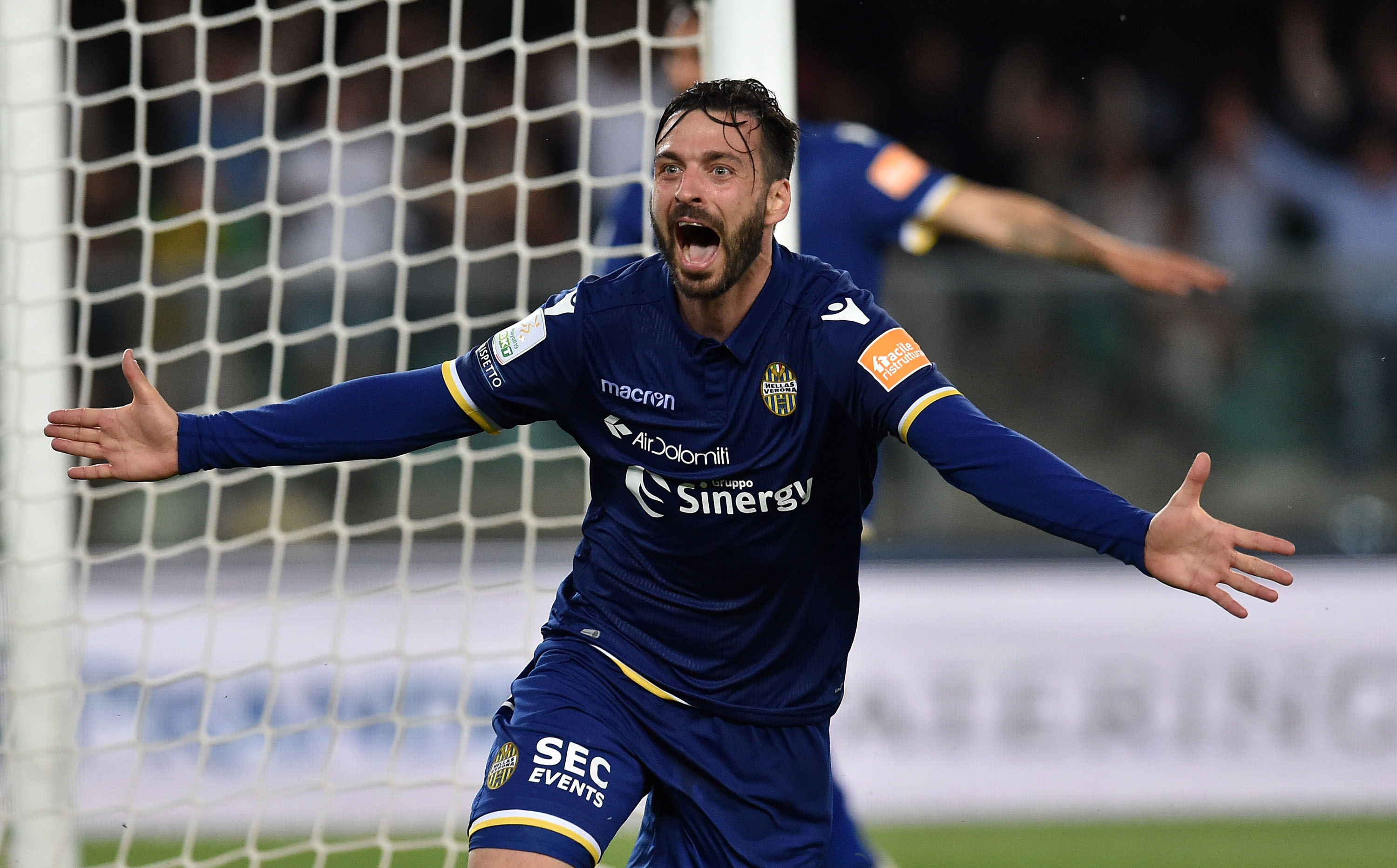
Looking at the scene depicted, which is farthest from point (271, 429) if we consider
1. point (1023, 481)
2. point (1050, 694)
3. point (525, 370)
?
point (1050, 694)

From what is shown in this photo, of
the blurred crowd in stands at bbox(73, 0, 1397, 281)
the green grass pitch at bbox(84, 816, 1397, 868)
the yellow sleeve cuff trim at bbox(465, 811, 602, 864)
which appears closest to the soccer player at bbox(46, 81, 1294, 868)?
the yellow sleeve cuff trim at bbox(465, 811, 602, 864)

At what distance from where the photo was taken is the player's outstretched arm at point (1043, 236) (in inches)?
161

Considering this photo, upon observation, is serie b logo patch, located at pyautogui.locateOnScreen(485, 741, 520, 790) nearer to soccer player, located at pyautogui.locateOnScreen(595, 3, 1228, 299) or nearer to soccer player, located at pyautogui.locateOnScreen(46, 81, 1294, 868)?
soccer player, located at pyautogui.locateOnScreen(46, 81, 1294, 868)

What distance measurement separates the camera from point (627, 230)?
471cm

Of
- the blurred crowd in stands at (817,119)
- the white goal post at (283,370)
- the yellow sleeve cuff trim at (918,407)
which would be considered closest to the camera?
the yellow sleeve cuff trim at (918,407)

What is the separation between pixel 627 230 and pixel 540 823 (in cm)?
222

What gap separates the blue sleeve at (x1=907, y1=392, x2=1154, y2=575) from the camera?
8.80ft

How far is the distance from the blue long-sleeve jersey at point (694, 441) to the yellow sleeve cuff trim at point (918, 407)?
0.07 meters

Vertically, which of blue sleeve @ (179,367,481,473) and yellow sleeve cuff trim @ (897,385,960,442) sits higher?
yellow sleeve cuff trim @ (897,385,960,442)

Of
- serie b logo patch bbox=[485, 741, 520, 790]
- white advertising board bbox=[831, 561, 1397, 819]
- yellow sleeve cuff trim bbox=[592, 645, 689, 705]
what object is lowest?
white advertising board bbox=[831, 561, 1397, 819]

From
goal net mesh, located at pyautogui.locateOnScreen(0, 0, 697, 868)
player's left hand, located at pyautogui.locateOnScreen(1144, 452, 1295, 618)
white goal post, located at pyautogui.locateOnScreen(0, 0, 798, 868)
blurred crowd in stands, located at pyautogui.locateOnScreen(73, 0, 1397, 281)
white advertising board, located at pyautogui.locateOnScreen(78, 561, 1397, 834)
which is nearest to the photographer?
player's left hand, located at pyautogui.locateOnScreen(1144, 452, 1295, 618)

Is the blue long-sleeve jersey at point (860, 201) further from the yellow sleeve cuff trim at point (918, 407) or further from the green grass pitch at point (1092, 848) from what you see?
the green grass pitch at point (1092, 848)

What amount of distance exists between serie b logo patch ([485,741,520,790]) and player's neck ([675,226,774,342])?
0.90 m

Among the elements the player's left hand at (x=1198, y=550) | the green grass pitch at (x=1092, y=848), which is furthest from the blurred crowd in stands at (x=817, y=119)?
the player's left hand at (x=1198, y=550)
